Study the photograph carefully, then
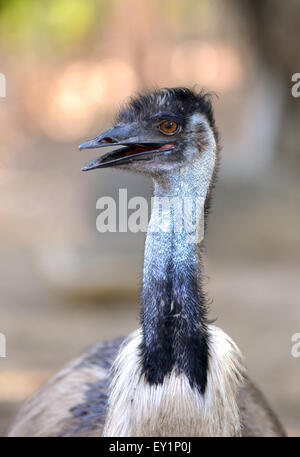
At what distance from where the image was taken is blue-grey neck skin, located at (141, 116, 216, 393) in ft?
7.97

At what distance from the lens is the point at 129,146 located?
261 centimetres

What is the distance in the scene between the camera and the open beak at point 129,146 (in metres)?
2.54

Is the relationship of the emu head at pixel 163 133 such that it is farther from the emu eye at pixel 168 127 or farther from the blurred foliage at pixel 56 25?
the blurred foliage at pixel 56 25

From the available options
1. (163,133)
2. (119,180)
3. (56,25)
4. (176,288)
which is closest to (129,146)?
(163,133)

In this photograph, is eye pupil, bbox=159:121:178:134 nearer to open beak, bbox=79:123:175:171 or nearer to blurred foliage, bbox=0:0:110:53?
open beak, bbox=79:123:175:171

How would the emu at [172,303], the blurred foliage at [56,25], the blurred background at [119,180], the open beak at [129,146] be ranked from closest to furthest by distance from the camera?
the emu at [172,303]
the open beak at [129,146]
the blurred background at [119,180]
the blurred foliage at [56,25]

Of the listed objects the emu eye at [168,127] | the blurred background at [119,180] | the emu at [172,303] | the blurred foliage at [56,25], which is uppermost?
the blurred foliage at [56,25]

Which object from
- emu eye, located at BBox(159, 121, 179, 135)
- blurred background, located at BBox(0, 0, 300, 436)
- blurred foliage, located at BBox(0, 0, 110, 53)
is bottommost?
emu eye, located at BBox(159, 121, 179, 135)

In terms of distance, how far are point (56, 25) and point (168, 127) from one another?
11.6m

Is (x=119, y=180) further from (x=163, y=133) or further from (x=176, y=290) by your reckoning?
(x=176, y=290)

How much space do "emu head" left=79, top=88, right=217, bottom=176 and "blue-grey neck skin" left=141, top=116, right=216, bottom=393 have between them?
0.15 feet

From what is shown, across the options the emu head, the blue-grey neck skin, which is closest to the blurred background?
the emu head

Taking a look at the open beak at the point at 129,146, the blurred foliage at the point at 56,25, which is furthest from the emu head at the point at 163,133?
the blurred foliage at the point at 56,25

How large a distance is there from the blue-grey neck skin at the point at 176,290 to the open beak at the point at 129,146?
88 millimetres
